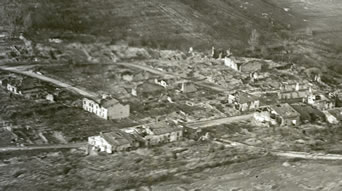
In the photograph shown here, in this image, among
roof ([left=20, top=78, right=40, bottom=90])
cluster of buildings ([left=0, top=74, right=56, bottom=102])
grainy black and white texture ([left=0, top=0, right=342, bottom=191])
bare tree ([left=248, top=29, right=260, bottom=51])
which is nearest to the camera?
grainy black and white texture ([left=0, top=0, right=342, bottom=191])

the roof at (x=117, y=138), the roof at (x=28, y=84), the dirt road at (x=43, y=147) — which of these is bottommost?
the dirt road at (x=43, y=147)

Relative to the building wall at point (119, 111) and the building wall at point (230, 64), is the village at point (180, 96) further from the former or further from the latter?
the building wall at point (230, 64)

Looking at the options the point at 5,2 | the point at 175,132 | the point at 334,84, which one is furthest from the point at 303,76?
the point at 5,2

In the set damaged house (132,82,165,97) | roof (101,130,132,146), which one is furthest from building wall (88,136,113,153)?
damaged house (132,82,165,97)

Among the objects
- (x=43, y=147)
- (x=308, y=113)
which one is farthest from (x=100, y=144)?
(x=308, y=113)

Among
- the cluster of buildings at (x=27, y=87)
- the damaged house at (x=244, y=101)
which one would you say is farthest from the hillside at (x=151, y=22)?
the damaged house at (x=244, y=101)

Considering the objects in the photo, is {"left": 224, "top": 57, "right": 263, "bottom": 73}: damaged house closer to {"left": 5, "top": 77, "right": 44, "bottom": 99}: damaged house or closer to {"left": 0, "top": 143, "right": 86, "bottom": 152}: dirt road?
{"left": 5, "top": 77, "right": 44, "bottom": 99}: damaged house

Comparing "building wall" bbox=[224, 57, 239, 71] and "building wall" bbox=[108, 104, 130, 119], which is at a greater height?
"building wall" bbox=[224, 57, 239, 71]
